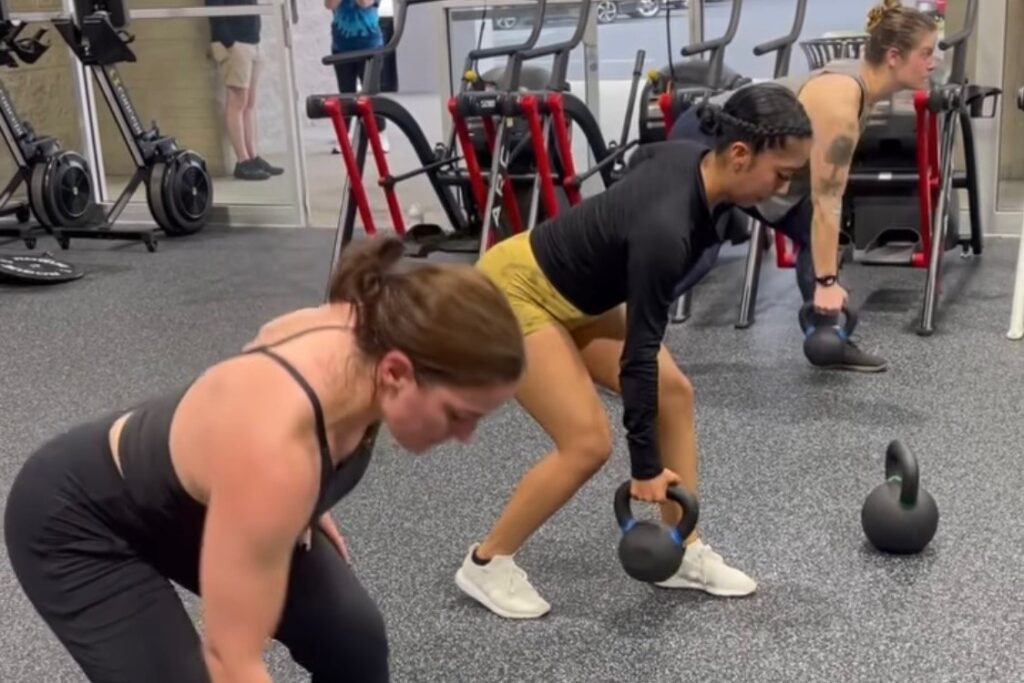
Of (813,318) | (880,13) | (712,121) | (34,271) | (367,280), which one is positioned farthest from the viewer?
(34,271)

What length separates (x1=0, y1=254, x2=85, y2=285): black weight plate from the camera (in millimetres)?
5957

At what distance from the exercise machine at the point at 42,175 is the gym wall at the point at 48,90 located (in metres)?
0.80

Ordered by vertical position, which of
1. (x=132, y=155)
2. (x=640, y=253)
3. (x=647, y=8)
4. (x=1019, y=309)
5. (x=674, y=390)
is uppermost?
(x=647, y=8)

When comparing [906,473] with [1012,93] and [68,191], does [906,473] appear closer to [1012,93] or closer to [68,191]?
[1012,93]

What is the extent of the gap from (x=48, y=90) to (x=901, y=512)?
6.42 metres

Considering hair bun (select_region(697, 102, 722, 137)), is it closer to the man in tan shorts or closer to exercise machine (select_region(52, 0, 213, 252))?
exercise machine (select_region(52, 0, 213, 252))

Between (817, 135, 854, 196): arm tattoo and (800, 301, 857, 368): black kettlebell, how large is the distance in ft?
1.34

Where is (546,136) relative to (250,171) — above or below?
above

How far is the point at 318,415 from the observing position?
1427 mm

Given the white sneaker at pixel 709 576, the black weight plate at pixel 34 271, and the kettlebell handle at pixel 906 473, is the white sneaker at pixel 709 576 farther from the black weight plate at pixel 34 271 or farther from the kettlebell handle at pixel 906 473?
the black weight plate at pixel 34 271

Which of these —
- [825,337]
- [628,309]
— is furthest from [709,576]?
[825,337]

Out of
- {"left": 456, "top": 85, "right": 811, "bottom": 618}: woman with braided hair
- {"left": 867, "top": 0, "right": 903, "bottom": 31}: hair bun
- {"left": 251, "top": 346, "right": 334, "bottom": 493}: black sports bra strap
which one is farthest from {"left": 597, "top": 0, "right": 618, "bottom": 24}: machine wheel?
{"left": 251, "top": 346, "right": 334, "bottom": 493}: black sports bra strap

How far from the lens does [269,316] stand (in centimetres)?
525

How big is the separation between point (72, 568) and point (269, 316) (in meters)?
3.67
